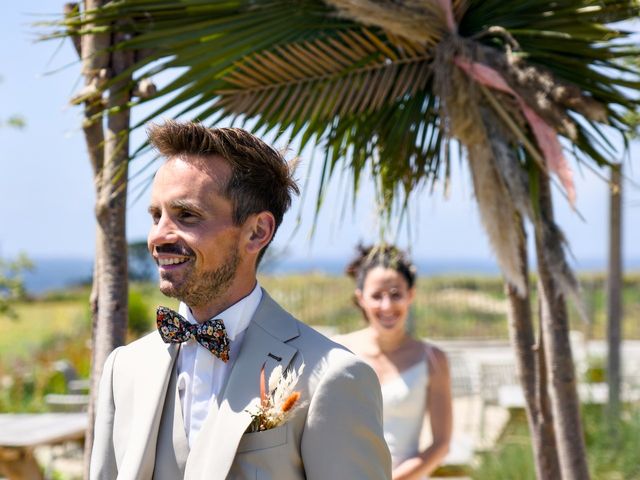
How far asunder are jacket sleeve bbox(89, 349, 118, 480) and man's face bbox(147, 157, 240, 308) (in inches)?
14.2

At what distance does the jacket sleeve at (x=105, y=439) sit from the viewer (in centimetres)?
230

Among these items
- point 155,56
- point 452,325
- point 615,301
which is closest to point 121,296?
point 155,56

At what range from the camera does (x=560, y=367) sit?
4238 mm

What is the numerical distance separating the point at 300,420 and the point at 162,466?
35 cm

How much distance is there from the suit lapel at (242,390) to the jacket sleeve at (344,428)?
0.14m

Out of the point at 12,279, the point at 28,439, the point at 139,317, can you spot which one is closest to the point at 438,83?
the point at 28,439

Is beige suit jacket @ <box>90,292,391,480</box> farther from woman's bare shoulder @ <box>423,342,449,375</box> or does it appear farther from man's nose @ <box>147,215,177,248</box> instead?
woman's bare shoulder @ <box>423,342,449,375</box>

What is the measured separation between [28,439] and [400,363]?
278 centimetres

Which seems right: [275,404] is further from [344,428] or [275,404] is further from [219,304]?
[219,304]

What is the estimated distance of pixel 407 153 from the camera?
423 centimetres

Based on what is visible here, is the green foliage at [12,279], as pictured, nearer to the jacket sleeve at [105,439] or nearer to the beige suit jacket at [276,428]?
the jacket sleeve at [105,439]

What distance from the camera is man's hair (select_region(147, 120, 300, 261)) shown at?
225cm

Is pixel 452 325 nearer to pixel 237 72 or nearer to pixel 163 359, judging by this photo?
pixel 237 72

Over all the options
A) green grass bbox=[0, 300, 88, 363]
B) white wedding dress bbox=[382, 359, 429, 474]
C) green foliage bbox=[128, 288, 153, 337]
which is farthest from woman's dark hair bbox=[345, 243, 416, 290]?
green foliage bbox=[128, 288, 153, 337]
